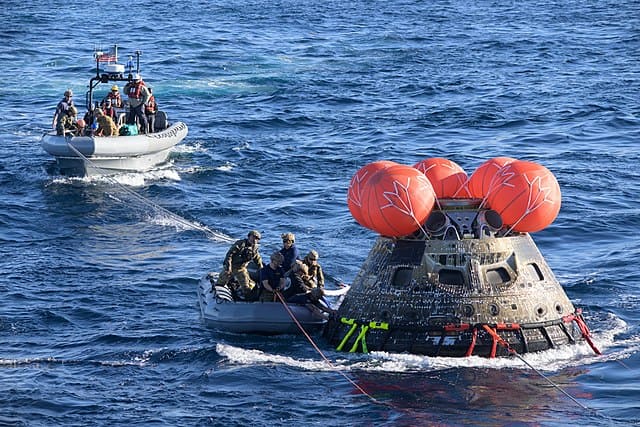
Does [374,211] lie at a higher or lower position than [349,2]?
higher

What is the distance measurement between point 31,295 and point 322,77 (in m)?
25.1

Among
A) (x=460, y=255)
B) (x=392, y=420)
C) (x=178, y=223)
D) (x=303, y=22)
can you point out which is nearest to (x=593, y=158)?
(x=178, y=223)

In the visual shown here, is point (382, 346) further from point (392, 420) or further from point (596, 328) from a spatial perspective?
point (596, 328)

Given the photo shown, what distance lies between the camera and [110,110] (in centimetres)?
3378

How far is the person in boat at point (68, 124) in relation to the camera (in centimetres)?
3281

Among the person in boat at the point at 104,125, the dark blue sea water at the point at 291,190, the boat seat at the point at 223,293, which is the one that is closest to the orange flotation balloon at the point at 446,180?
the dark blue sea water at the point at 291,190

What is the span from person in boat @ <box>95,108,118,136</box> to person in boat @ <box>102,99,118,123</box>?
2.06 feet

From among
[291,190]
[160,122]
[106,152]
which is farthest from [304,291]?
[160,122]

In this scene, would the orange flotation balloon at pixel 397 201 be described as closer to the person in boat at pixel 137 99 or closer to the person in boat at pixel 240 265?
the person in boat at pixel 240 265

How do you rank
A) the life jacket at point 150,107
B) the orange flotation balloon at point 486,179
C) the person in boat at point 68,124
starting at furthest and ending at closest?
the life jacket at point 150,107, the person in boat at point 68,124, the orange flotation balloon at point 486,179

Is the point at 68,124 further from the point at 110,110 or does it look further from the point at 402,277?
the point at 402,277

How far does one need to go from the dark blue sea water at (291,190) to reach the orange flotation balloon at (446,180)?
272 centimetres

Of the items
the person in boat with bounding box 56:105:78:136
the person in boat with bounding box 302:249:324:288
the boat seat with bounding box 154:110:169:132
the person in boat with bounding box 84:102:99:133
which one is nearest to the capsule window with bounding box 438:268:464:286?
the person in boat with bounding box 302:249:324:288

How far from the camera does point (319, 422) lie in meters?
17.0
